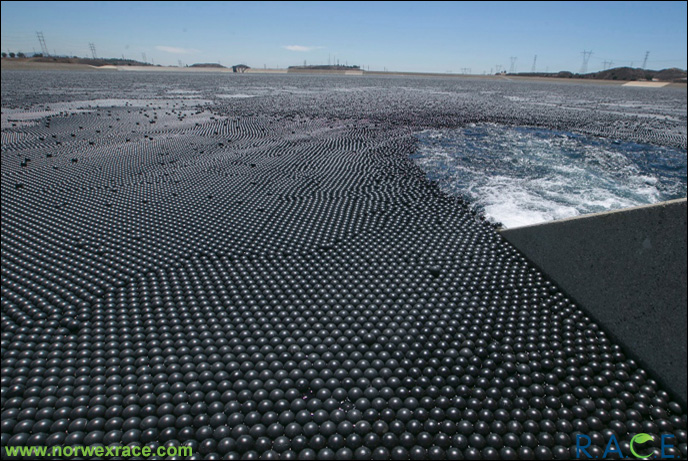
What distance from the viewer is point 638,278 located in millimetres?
6457

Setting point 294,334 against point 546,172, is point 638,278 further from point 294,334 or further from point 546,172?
point 546,172

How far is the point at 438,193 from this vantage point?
1623cm

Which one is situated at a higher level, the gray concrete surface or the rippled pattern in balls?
the gray concrete surface

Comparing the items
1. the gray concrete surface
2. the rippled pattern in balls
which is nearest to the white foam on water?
the rippled pattern in balls

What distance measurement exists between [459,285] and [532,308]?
1.72 metres

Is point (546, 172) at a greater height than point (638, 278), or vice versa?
point (638, 278)

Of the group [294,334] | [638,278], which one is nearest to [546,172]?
[638,278]

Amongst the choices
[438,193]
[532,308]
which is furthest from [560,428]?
[438,193]

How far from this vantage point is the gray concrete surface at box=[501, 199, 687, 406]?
5730 millimetres

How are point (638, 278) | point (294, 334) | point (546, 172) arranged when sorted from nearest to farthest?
point (638, 278)
point (294, 334)
point (546, 172)

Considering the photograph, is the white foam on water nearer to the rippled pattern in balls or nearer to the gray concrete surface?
the rippled pattern in balls

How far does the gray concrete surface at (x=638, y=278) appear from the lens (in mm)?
5730

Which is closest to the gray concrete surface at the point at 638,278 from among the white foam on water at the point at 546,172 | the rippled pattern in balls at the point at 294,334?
the rippled pattern in balls at the point at 294,334

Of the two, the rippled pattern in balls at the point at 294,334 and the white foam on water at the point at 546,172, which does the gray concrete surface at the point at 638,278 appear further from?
the white foam on water at the point at 546,172
